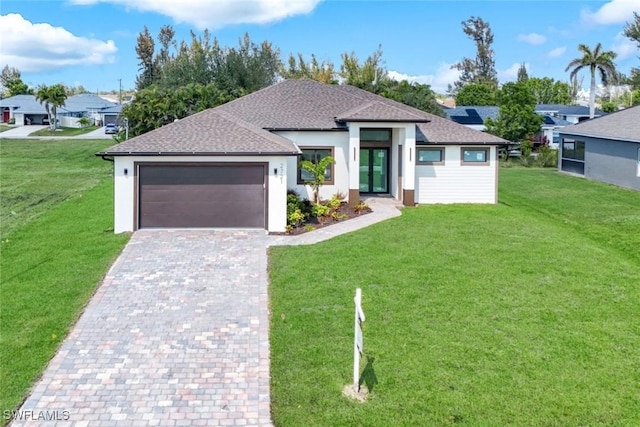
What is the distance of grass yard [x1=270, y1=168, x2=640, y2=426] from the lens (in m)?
7.03

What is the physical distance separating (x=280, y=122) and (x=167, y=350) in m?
13.6

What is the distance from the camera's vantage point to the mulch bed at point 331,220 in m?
17.0

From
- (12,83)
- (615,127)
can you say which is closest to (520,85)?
(615,127)

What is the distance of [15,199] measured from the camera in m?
24.6

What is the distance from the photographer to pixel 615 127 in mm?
31594

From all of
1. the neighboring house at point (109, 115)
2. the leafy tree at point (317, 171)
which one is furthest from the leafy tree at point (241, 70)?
the neighboring house at point (109, 115)

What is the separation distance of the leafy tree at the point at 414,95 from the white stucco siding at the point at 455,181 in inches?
660

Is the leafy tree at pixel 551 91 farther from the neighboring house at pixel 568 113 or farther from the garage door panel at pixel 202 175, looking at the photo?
the garage door panel at pixel 202 175

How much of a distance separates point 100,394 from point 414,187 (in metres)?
15.2

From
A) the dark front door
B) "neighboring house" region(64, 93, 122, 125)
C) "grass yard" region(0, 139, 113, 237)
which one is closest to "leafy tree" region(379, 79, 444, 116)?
the dark front door

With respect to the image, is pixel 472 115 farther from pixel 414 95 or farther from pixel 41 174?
pixel 41 174

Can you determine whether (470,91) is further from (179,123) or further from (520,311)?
(520,311)

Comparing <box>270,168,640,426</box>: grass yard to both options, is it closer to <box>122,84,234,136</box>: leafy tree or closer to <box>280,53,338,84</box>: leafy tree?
<box>122,84,234,136</box>: leafy tree

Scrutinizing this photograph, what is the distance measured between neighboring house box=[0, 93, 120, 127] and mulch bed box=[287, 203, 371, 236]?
226 ft
